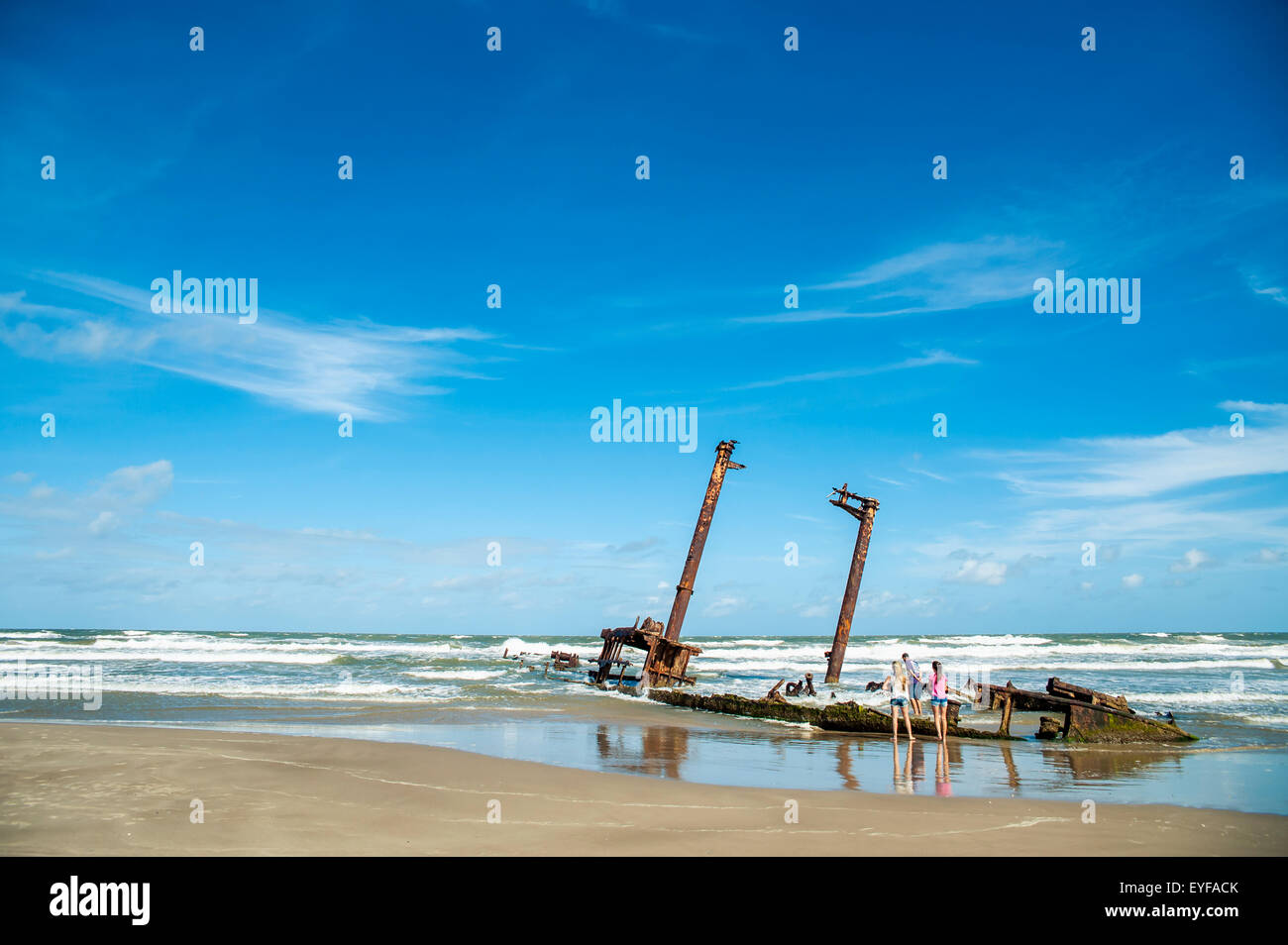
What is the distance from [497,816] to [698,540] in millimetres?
15167

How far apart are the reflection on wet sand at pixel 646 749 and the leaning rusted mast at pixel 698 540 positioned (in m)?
5.67

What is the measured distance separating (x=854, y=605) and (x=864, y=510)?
2.77 m

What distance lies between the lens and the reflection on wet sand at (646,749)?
11.1m

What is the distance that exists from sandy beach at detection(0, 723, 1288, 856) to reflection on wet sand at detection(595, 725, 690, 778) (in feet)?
3.19

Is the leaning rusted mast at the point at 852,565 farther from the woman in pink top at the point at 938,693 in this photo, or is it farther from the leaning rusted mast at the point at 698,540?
the woman in pink top at the point at 938,693

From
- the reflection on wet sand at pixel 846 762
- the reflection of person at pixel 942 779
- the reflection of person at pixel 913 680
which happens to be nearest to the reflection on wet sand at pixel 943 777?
the reflection of person at pixel 942 779

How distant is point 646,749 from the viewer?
1319 cm

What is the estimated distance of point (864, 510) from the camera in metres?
22.3

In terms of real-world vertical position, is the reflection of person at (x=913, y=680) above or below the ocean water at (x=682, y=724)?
above

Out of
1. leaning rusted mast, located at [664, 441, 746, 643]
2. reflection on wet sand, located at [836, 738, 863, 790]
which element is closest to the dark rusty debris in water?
leaning rusted mast, located at [664, 441, 746, 643]

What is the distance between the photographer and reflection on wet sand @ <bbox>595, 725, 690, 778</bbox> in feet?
36.3

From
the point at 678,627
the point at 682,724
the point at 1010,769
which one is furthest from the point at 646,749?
the point at 678,627
